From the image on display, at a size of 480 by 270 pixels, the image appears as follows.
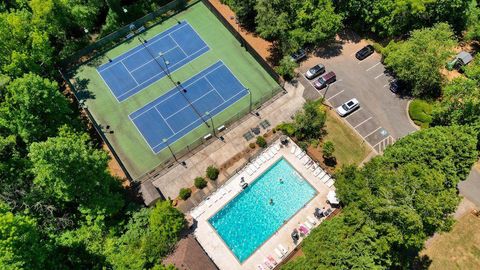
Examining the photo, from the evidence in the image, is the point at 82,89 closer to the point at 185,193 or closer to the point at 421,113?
the point at 185,193

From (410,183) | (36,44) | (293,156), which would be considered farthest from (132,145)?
(410,183)

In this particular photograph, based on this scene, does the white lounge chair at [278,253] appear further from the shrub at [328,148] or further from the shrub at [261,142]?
the shrub at [328,148]

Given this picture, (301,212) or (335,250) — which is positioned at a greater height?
(301,212)

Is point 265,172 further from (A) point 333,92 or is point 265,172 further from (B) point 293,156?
(A) point 333,92

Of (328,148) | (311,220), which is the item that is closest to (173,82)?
(328,148)

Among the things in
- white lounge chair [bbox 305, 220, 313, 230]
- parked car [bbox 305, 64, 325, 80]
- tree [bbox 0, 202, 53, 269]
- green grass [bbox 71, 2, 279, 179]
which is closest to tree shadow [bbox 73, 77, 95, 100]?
green grass [bbox 71, 2, 279, 179]

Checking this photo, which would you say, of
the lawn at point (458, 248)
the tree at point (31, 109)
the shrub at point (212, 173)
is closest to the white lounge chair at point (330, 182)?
the lawn at point (458, 248)

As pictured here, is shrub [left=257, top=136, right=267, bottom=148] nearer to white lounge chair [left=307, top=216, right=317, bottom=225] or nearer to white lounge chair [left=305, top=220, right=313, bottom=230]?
white lounge chair [left=307, top=216, right=317, bottom=225]
